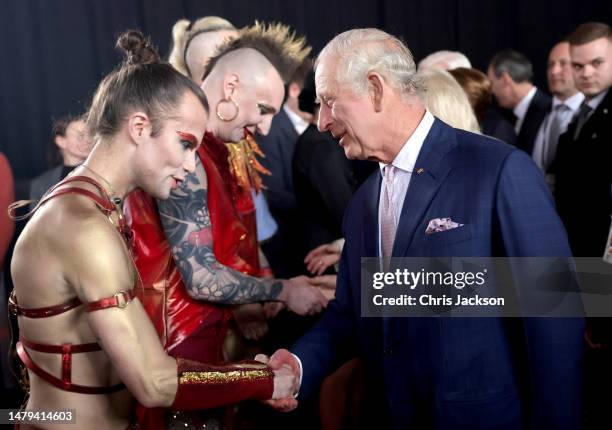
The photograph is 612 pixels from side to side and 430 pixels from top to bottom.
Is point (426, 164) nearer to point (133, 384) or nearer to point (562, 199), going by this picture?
point (133, 384)

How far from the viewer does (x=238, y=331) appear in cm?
250

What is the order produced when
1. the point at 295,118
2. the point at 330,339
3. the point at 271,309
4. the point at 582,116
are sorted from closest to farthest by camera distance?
the point at 330,339, the point at 271,309, the point at 582,116, the point at 295,118

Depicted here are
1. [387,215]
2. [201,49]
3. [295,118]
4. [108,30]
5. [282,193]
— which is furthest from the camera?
[108,30]

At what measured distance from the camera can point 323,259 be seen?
111 inches

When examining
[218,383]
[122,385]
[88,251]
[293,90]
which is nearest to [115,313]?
[88,251]

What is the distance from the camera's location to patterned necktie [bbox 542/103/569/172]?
4.58 meters

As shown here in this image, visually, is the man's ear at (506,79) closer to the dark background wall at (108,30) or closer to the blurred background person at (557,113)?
the blurred background person at (557,113)

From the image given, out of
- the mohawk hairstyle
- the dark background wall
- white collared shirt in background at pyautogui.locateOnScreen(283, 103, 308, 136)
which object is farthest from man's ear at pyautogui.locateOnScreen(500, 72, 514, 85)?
the mohawk hairstyle

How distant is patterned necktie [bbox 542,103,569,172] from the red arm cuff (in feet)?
10.2

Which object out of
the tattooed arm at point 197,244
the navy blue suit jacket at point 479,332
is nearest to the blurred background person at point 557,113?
the tattooed arm at point 197,244

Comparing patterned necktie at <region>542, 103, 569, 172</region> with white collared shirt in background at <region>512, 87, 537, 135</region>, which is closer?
patterned necktie at <region>542, 103, 569, 172</region>

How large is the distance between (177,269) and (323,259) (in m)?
0.79

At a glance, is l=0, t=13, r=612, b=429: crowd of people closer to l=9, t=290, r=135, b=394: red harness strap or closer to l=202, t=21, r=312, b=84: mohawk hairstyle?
l=9, t=290, r=135, b=394: red harness strap

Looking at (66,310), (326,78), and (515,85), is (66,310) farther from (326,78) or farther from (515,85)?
(515,85)
